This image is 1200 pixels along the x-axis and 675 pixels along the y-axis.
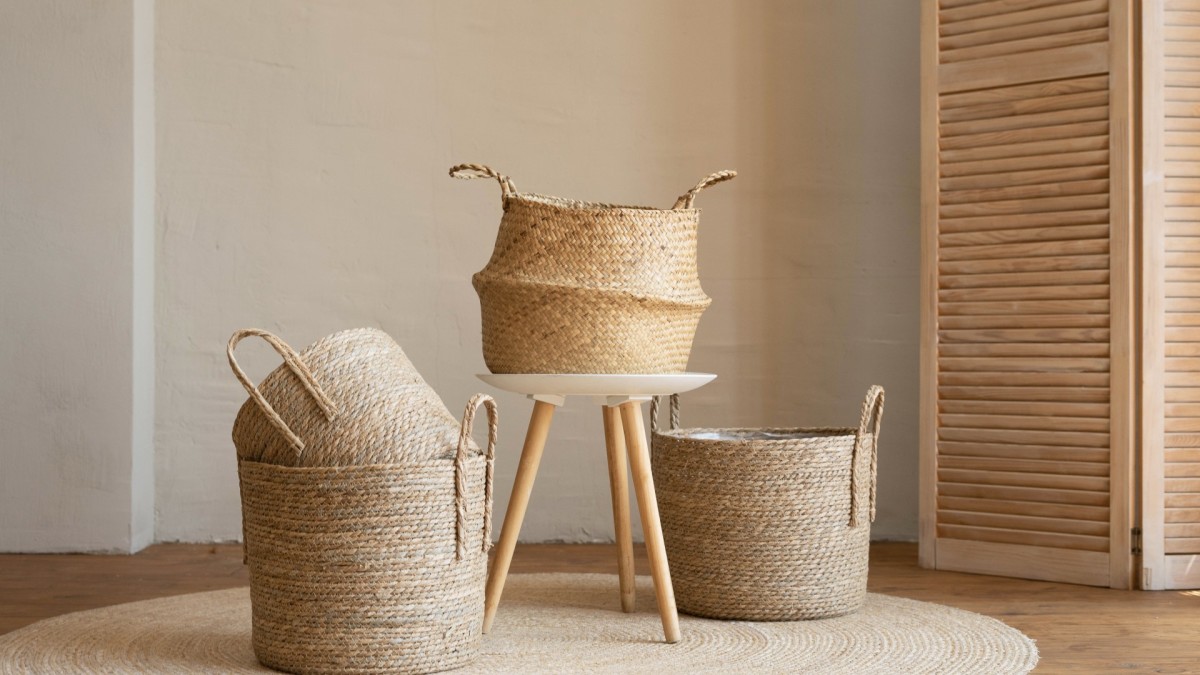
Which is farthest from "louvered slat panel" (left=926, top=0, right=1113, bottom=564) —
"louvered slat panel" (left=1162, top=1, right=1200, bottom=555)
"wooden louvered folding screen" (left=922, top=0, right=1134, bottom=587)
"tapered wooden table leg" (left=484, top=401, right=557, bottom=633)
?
"tapered wooden table leg" (left=484, top=401, right=557, bottom=633)

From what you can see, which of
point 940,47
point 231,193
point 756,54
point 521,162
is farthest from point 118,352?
point 940,47

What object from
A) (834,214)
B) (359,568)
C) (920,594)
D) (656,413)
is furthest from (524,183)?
(359,568)

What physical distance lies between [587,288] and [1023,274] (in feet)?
4.05

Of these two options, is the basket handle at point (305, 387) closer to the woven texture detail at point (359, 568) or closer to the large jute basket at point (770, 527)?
the woven texture detail at point (359, 568)

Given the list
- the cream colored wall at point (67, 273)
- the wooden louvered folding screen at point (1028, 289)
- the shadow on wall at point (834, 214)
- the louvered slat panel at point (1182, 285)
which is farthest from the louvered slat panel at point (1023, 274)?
the cream colored wall at point (67, 273)

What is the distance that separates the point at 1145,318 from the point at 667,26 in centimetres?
143

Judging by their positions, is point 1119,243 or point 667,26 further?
point 667,26

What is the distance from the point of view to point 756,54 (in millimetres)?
3266

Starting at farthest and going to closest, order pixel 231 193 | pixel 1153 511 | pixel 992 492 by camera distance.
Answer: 1. pixel 231 193
2. pixel 992 492
3. pixel 1153 511

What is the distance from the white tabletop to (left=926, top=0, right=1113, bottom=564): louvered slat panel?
103cm

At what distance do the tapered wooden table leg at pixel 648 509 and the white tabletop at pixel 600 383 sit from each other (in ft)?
0.27

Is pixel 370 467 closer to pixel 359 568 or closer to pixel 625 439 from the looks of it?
pixel 359 568

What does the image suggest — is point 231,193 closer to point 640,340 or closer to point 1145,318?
point 640,340

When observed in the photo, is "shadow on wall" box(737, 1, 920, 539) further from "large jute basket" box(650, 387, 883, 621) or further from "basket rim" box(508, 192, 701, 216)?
"basket rim" box(508, 192, 701, 216)
